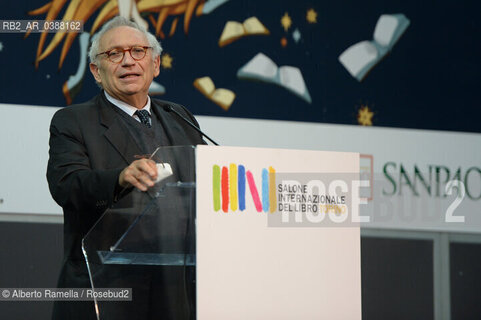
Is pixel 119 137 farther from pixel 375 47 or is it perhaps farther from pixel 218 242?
pixel 375 47

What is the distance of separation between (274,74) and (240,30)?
0.27 m

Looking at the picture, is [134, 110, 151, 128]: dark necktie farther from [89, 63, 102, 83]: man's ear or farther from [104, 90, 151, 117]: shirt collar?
[89, 63, 102, 83]: man's ear

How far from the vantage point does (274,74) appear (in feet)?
11.7

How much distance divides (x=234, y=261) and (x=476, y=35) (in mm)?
2834

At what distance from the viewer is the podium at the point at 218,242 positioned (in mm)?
1651

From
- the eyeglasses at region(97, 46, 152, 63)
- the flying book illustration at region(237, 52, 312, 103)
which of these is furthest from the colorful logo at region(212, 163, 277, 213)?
the flying book illustration at region(237, 52, 312, 103)

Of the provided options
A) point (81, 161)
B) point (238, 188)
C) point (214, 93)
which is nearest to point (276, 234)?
point (238, 188)

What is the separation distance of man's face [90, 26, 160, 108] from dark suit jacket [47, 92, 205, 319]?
0.24 ft

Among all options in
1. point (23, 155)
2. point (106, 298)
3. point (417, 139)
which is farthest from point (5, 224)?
point (417, 139)

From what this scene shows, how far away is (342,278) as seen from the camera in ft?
6.17

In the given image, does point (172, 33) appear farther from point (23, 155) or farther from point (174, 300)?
point (174, 300)

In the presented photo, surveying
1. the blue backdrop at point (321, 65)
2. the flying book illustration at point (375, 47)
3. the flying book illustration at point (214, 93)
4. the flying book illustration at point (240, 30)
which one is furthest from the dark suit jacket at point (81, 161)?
the flying book illustration at point (375, 47)

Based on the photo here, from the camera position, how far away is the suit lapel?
2094mm

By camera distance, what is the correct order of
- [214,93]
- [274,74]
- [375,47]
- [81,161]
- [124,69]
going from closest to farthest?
1. [81,161]
2. [124,69]
3. [214,93]
4. [274,74]
5. [375,47]
